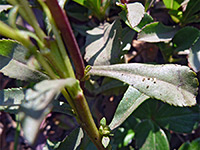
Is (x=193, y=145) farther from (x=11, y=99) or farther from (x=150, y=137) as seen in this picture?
(x=11, y=99)

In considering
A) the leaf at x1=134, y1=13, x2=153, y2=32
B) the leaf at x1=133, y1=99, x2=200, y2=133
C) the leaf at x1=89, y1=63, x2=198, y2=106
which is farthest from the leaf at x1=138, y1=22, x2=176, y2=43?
the leaf at x1=133, y1=99, x2=200, y2=133

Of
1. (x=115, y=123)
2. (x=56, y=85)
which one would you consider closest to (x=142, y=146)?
(x=115, y=123)

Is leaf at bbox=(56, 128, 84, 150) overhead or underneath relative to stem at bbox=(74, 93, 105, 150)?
underneath

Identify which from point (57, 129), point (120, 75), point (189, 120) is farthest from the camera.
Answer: point (57, 129)

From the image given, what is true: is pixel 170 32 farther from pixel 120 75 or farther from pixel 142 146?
pixel 142 146

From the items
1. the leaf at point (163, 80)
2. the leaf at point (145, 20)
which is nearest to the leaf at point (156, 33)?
the leaf at point (145, 20)

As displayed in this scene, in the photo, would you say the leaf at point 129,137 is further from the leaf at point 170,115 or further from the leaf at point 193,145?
the leaf at point 193,145

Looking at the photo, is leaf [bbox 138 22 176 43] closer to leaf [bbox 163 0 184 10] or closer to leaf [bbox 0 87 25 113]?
leaf [bbox 163 0 184 10]
